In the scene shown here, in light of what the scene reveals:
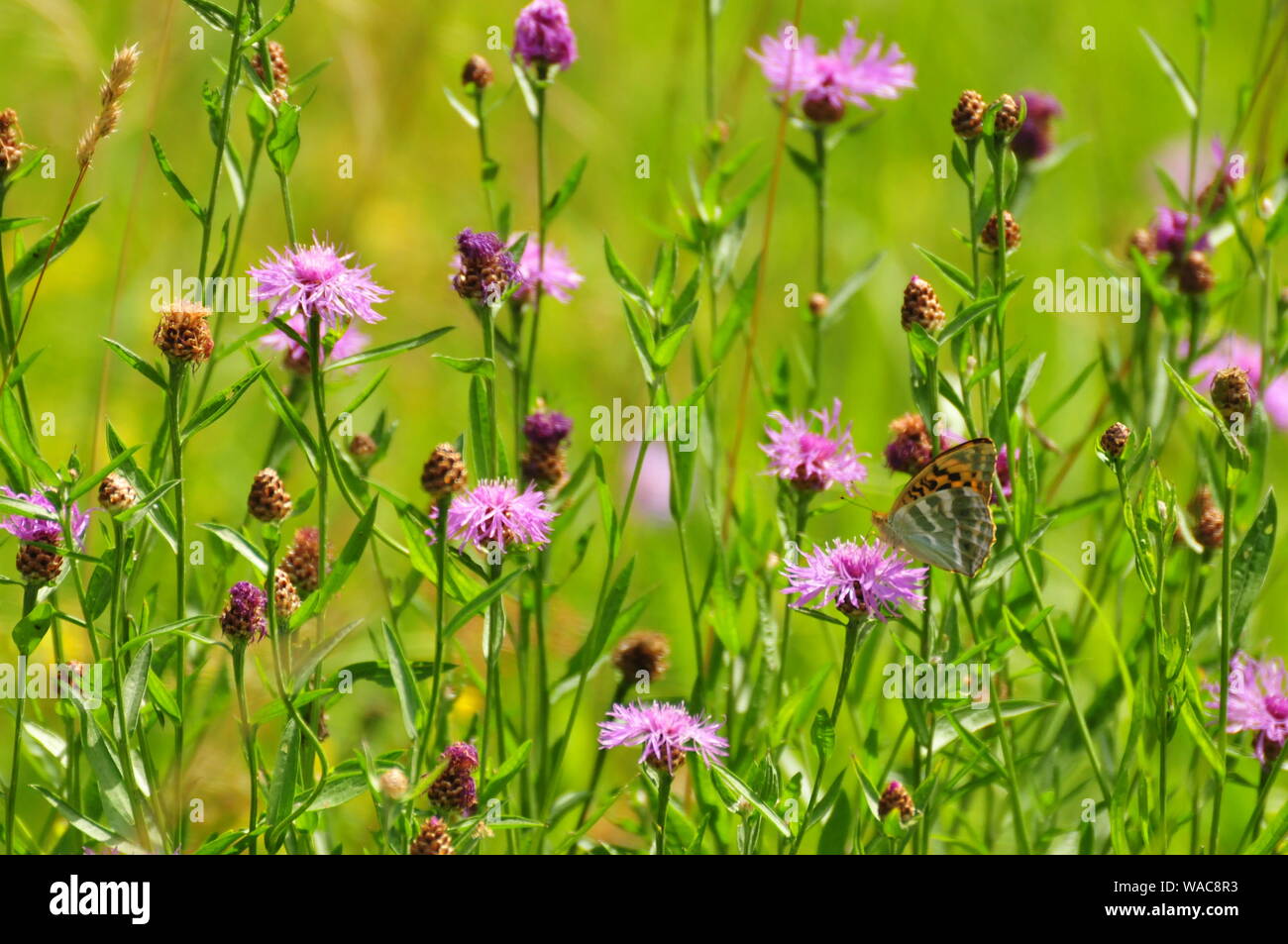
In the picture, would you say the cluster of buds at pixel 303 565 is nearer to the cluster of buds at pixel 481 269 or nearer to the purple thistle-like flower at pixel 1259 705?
the cluster of buds at pixel 481 269

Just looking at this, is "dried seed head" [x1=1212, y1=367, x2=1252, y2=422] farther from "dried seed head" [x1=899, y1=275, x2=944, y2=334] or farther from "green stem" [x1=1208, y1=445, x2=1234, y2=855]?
"dried seed head" [x1=899, y1=275, x2=944, y2=334]

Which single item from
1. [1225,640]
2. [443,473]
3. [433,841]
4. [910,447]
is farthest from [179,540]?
[1225,640]

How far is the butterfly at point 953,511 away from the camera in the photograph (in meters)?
1.45

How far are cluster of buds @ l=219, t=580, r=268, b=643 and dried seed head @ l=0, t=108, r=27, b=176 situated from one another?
1.76ft

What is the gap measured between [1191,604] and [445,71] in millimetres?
3592

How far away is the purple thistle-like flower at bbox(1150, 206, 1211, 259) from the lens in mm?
2100

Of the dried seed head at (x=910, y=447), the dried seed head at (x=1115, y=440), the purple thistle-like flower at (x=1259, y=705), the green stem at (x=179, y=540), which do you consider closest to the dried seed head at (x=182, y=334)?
the green stem at (x=179, y=540)

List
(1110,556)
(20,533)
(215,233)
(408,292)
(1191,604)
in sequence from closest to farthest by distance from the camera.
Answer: (20,533), (1191,604), (1110,556), (408,292), (215,233)

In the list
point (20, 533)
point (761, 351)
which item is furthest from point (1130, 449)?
point (761, 351)

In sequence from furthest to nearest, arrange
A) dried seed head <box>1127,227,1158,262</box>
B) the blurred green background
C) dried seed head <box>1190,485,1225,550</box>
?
1. the blurred green background
2. dried seed head <box>1127,227,1158,262</box>
3. dried seed head <box>1190,485,1225,550</box>

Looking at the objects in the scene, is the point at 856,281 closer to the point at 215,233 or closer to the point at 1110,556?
the point at 1110,556

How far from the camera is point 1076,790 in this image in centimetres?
188

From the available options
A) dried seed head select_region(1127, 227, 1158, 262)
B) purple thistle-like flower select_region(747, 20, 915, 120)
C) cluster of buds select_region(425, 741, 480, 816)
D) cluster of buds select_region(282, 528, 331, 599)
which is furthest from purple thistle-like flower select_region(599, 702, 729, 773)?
dried seed head select_region(1127, 227, 1158, 262)

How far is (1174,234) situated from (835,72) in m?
0.57
